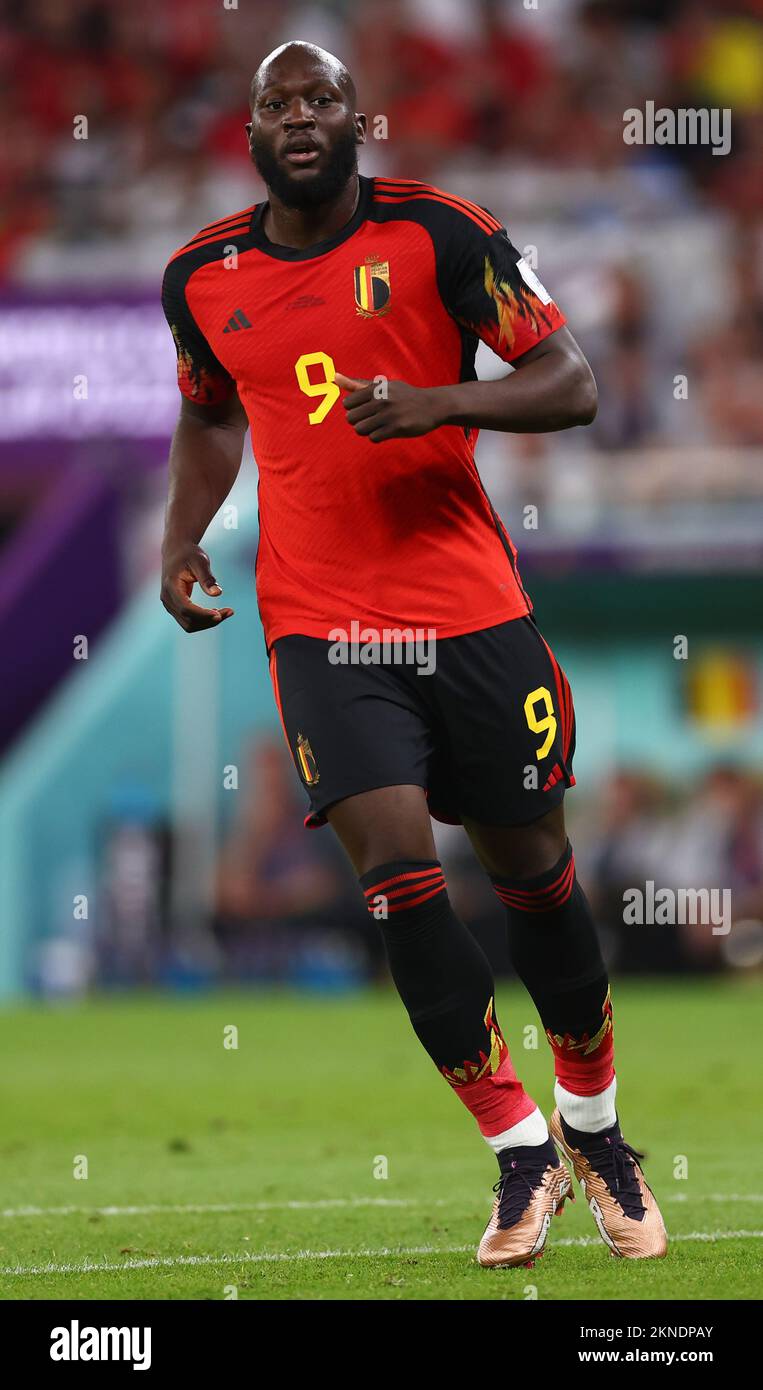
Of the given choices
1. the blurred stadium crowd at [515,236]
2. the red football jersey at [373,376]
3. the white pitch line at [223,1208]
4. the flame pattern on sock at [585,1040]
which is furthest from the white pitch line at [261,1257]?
the blurred stadium crowd at [515,236]

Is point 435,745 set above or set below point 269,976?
above

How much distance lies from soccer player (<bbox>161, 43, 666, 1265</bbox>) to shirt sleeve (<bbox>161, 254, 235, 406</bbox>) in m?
0.08

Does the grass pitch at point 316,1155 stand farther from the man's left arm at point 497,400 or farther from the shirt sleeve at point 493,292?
the shirt sleeve at point 493,292

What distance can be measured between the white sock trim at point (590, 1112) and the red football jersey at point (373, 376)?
3.85ft

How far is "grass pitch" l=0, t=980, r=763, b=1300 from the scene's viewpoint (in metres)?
4.80

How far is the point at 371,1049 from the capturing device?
36.7 feet

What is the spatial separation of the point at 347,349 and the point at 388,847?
3.70 ft

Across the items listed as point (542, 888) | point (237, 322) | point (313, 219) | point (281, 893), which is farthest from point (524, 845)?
point (281, 893)

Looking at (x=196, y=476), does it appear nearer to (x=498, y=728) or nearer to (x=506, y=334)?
(x=506, y=334)

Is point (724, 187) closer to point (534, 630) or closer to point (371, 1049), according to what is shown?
point (371, 1049)

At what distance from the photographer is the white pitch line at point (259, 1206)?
597 centimetres

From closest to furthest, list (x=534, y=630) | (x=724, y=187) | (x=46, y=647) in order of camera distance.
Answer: (x=534, y=630) → (x=46, y=647) → (x=724, y=187)

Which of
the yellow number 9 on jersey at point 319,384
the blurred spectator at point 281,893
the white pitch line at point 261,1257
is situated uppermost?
the yellow number 9 on jersey at point 319,384

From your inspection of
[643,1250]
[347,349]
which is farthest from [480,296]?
[643,1250]
